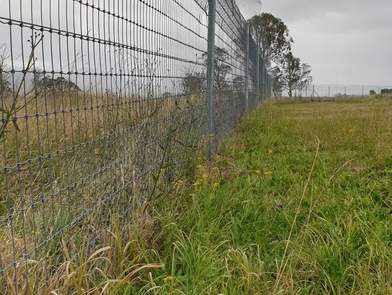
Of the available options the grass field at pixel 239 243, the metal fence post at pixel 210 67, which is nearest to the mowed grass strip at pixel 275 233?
the grass field at pixel 239 243

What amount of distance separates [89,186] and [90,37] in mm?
738

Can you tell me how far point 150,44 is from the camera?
3111 millimetres

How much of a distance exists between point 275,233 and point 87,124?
1.35 metres

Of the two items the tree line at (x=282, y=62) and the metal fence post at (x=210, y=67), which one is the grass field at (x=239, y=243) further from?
the tree line at (x=282, y=62)

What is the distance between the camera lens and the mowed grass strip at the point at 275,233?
2.18 metres

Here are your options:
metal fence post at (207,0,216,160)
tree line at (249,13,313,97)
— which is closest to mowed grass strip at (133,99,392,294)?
metal fence post at (207,0,216,160)

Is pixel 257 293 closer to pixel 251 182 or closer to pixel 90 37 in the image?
pixel 90 37

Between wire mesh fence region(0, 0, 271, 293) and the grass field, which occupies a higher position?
wire mesh fence region(0, 0, 271, 293)

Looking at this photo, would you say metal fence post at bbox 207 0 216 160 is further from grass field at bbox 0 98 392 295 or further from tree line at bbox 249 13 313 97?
tree line at bbox 249 13 313 97

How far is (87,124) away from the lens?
2.37 meters

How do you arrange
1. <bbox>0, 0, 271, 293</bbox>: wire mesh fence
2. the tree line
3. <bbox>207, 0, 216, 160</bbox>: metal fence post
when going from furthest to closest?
the tree line, <bbox>207, 0, 216, 160</bbox>: metal fence post, <bbox>0, 0, 271, 293</bbox>: wire mesh fence

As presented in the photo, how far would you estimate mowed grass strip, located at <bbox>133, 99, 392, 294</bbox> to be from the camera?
2.18m

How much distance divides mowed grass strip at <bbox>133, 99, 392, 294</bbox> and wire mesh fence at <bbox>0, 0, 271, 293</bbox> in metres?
0.33

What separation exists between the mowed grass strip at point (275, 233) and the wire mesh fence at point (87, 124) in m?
0.33
